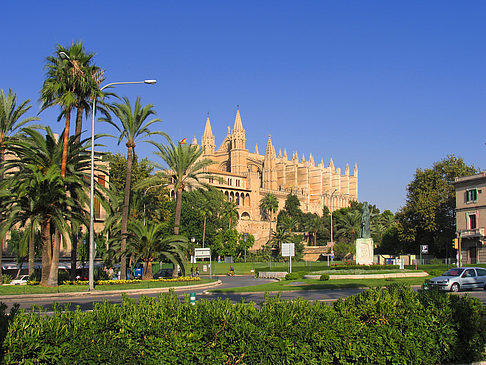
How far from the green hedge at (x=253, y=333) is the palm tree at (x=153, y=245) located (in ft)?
77.3

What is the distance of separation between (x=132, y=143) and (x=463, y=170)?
150 ft

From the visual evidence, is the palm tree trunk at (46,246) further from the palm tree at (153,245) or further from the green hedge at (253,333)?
the green hedge at (253,333)

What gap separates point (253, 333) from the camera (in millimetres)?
7953

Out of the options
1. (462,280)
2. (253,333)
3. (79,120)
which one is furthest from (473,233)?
(253,333)

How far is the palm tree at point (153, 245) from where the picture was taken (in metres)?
32.2

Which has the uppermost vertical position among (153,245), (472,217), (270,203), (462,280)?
(270,203)

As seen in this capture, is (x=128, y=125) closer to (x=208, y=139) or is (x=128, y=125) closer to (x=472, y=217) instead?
(x=472, y=217)

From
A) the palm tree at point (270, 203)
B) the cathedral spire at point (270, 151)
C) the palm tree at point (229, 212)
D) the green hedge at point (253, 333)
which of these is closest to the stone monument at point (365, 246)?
the green hedge at point (253, 333)

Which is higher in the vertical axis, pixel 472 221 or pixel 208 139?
pixel 208 139

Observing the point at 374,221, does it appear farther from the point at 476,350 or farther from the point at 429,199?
the point at 476,350

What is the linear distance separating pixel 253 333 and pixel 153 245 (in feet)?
82.8

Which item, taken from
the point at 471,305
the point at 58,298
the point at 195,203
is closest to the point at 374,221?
the point at 195,203

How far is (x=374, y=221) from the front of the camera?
106m

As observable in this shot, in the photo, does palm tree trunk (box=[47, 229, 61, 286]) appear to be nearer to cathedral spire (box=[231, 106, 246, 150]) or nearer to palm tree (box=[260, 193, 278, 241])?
palm tree (box=[260, 193, 278, 241])
